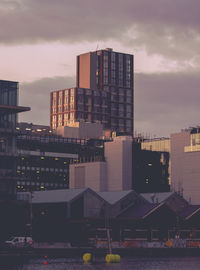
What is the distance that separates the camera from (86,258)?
135 meters

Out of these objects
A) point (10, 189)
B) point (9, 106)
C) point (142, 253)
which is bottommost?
point (142, 253)

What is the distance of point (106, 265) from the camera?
131m

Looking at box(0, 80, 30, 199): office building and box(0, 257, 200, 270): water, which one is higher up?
box(0, 80, 30, 199): office building

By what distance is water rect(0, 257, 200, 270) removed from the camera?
12413 cm

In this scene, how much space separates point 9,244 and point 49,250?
17.9m

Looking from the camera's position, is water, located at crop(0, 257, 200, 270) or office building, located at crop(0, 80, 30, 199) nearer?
water, located at crop(0, 257, 200, 270)

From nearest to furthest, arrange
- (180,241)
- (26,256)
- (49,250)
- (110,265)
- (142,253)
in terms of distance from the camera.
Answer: (110,265) → (26,256) → (49,250) → (142,253) → (180,241)

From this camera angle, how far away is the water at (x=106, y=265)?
407ft

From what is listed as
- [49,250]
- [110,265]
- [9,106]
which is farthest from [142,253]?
[9,106]

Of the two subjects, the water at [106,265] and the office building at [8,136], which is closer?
the water at [106,265]

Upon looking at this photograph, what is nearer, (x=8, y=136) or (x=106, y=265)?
(x=106, y=265)

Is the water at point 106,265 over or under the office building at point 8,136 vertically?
under

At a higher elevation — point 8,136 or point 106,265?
point 8,136

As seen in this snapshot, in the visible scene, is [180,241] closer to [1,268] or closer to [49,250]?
[49,250]
